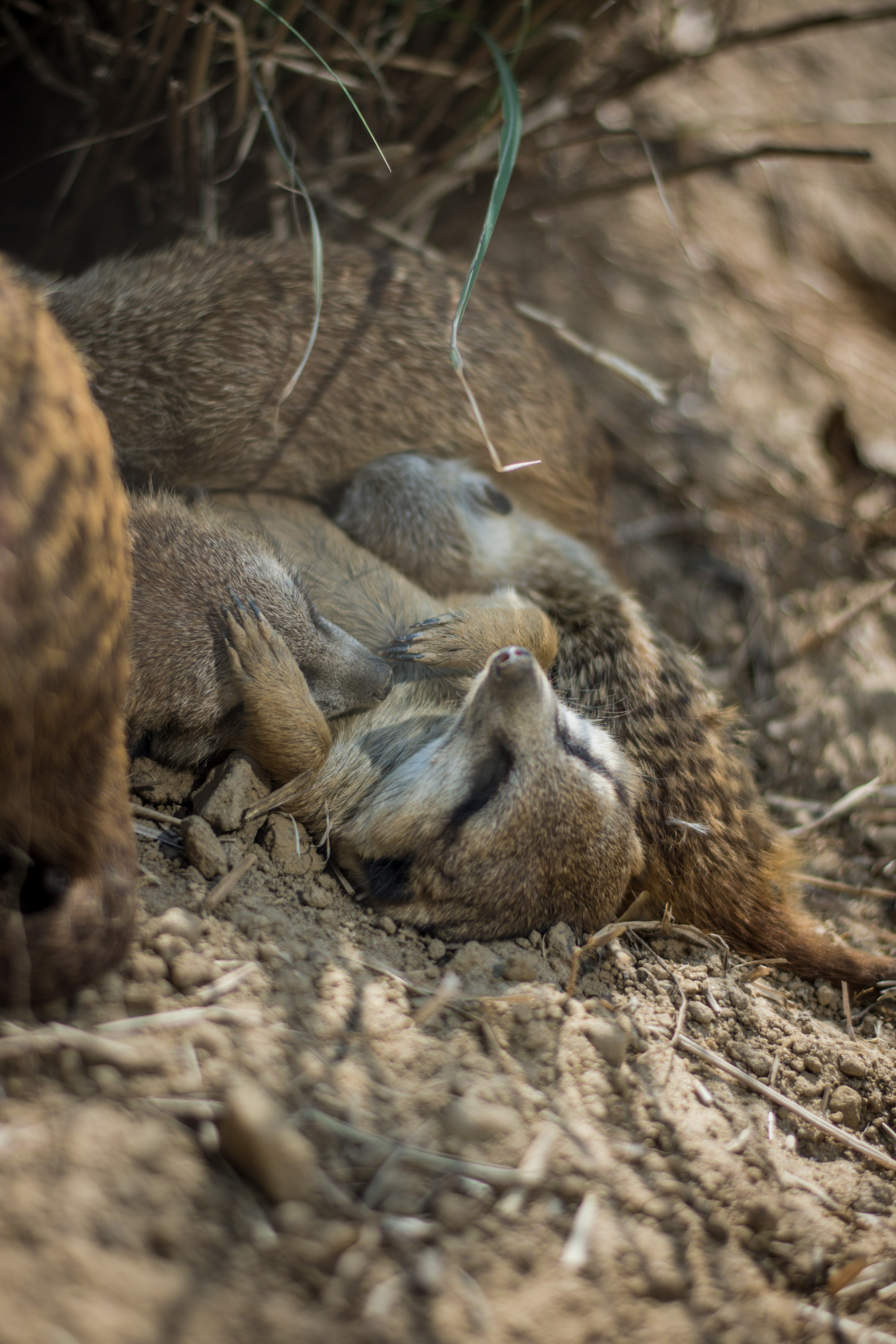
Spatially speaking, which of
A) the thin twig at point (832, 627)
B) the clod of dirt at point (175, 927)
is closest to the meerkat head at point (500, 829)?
the clod of dirt at point (175, 927)

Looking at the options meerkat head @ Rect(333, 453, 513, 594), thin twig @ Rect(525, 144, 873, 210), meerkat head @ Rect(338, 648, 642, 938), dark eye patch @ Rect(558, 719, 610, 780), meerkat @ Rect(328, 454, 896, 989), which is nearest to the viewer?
meerkat head @ Rect(338, 648, 642, 938)

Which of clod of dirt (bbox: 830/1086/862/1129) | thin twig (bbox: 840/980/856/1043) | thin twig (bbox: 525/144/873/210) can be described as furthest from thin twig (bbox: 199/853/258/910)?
thin twig (bbox: 525/144/873/210)

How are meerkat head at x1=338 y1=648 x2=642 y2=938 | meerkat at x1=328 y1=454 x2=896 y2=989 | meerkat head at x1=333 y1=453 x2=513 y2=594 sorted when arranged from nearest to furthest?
1. meerkat head at x1=338 y1=648 x2=642 y2=938
2. meerkat at x1=328 y1=454 x2=896 y2=989
3. meerkat head at x1=333 y1=453 x2=513 y2=594

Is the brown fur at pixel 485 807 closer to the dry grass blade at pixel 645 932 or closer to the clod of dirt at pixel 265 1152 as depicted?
the dry grass blade at pixel 645 932

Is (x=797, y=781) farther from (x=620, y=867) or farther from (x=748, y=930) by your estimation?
(x=620, y=867)

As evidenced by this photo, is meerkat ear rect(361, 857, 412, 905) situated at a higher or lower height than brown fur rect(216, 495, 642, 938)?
lower

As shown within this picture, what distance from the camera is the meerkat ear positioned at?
2359mm

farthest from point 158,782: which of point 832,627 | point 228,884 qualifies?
point 832,627

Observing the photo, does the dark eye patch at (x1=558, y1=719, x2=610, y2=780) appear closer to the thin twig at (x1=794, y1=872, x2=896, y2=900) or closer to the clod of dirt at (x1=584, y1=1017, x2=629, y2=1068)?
the clod of dirt at (x1=584, y1=1017, x2=629, y2=1068)

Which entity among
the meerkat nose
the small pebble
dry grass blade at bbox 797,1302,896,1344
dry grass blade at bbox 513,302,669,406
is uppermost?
dry grass blade at bbox 513,302,669,406

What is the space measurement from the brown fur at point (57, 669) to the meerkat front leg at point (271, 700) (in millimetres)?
805

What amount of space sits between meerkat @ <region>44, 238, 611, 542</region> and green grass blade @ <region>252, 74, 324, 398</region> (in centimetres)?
4

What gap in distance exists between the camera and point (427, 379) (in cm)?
314

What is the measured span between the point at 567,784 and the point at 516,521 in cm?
142
